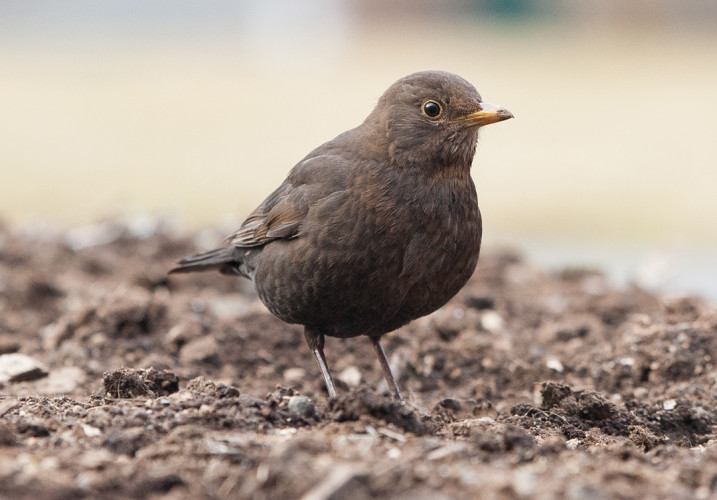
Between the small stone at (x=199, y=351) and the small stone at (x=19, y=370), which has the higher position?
the small stone at (x=19, y=370)

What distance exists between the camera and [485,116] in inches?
185

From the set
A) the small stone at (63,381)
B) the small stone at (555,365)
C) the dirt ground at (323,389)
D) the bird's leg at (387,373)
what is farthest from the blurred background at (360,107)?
the small stone at (63,381)

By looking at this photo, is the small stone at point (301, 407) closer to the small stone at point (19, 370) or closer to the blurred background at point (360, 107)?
the small stone at point (19, 370)

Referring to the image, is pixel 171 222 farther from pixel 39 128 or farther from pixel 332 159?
pixel 39 128

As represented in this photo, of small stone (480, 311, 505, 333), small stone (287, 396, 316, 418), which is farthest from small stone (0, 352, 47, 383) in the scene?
small stone (480, 311, 505, 333)

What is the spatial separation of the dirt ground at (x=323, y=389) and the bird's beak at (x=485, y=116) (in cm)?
125

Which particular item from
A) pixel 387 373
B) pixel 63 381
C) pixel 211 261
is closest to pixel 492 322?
pixel 387 373

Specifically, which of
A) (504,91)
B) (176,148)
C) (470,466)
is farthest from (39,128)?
(470,466)

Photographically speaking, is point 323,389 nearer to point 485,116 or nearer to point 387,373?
point 387,373

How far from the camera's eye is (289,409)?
3.79m

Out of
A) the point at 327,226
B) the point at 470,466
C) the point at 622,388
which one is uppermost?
the point at 327,226

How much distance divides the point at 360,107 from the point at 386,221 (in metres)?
15.1

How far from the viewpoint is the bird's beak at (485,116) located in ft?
15.3

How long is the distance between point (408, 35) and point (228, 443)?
26.6 m
